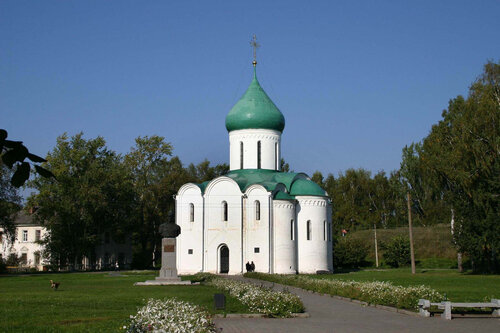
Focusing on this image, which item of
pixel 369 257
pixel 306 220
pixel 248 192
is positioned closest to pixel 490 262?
pixel 306 220

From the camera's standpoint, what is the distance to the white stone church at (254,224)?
119 feet

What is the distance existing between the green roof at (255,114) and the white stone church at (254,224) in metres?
0.13

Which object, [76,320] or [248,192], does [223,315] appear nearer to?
[76,320]

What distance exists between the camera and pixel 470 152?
1214 inches

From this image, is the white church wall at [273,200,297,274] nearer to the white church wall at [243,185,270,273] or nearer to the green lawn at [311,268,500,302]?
the white church wall at [243,185,270,273]

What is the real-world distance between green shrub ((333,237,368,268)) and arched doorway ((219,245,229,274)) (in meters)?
11.2

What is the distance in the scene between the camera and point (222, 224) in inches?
1457

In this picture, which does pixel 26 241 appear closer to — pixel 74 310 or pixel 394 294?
pixel 74 310

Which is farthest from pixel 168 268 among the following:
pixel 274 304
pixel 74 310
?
pixel 274 304

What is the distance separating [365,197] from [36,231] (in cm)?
3660

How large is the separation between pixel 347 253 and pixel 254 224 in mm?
12073

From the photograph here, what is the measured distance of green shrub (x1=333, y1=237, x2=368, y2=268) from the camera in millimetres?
45719

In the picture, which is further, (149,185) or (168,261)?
(149,185)

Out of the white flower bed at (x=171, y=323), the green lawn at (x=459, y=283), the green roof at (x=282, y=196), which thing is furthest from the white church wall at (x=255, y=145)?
the white flower bed at (x=171, y=323)
